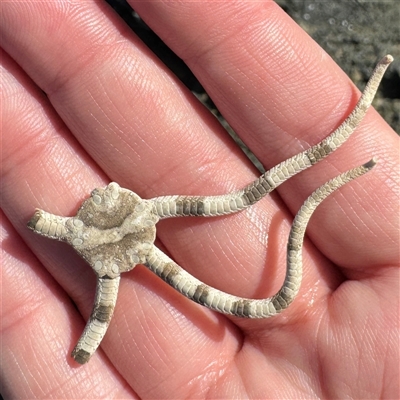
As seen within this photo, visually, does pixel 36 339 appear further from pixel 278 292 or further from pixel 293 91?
pixel 293 91

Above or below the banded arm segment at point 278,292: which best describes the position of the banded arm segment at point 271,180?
above

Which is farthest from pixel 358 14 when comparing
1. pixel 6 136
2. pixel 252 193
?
pixel 6 136

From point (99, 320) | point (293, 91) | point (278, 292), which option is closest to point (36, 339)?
point (99, 320)

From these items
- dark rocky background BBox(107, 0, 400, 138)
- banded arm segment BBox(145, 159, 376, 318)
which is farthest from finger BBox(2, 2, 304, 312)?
dark rocky background BBox(107, 0, 400, 138)

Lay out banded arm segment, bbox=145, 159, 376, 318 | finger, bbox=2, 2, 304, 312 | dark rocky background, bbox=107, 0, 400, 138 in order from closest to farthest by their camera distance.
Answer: banded arm segment, bbox=145, 159, 376, 318 < finger, bbox=2, 2, 304, 312 < dark rocky background, bbox=107, 0, 400, 138

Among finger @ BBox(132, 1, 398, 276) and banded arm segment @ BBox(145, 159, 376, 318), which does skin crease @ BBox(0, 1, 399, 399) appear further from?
banded arm segment @ BBox(145, 159, 376, 318)

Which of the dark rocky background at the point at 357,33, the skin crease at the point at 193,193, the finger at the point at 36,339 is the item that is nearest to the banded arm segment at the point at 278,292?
the skin crease at the point at 193,193

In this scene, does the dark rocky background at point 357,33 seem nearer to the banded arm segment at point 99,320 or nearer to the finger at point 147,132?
the finger at point 147,132

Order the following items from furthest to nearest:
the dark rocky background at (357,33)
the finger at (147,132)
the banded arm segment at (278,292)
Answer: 1. the dark rocky background at (357,33)
2. the finger at (147,132)
3. the banded arm segment at (278,292)
